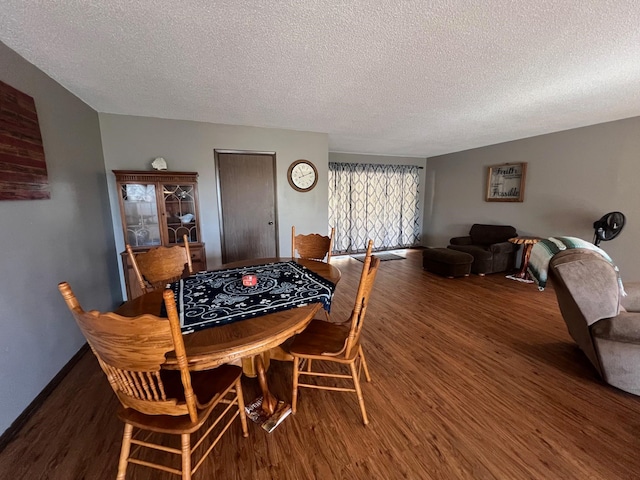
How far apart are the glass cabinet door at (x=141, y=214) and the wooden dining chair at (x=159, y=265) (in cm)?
120

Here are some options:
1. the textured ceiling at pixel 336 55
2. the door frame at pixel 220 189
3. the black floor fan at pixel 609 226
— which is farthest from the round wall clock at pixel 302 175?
the black floor fan at pixel 609 226

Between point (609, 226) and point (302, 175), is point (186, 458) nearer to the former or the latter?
point (302, 175)

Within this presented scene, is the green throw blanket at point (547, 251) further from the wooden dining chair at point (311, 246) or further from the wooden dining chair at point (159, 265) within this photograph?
the wooden dining chair at point (159, 265)

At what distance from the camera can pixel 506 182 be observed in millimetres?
4812

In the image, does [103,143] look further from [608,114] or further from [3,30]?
[608,114]

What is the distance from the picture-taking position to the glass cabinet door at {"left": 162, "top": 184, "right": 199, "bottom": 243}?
10.3 feet

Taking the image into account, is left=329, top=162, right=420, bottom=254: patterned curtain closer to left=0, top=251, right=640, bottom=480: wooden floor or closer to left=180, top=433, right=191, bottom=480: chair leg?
left=0, top=251, right=640, bottom=480: wooden floor

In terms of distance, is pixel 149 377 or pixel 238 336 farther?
pixel 238 336

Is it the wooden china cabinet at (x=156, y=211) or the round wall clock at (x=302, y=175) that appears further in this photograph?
the round wall clock at (x=302, y=175)

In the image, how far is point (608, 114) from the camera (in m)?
3.23

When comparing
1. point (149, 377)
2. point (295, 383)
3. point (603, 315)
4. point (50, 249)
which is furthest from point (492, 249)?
point (50, 249)

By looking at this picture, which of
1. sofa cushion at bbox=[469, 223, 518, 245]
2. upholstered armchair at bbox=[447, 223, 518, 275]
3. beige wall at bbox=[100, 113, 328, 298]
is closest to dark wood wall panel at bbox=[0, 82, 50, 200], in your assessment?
beige wall at bbox=[100, 113, 328, 298]

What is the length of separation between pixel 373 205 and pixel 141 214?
471 centimetres

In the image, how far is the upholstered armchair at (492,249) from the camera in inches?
174
